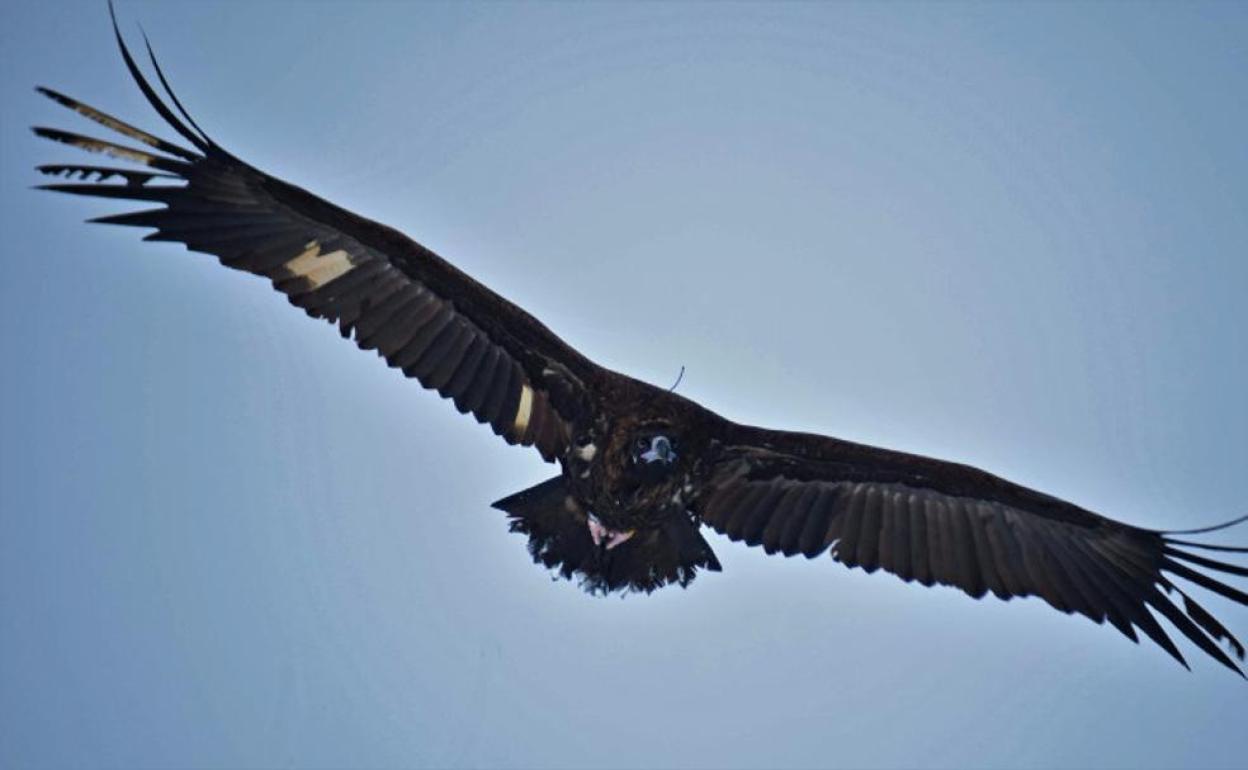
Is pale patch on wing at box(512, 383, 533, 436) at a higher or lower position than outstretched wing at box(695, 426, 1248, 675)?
lower

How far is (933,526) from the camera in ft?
29.8

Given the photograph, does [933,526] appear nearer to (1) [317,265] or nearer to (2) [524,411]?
(2) [524,411]

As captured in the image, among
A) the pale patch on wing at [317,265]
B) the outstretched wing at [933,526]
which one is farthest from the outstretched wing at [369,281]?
the outstretched wing at [933,526]

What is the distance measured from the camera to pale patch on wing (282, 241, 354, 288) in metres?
8.20

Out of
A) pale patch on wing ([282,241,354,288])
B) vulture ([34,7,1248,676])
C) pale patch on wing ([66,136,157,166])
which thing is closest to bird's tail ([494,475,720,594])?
vulture ([34,7,1248,676])

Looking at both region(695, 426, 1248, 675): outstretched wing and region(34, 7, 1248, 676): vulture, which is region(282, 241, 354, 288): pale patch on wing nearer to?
region(34, 7, 1248, 676): vulture

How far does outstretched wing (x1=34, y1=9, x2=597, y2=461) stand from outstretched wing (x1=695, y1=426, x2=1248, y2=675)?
125cm

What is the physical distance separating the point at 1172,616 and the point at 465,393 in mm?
4478

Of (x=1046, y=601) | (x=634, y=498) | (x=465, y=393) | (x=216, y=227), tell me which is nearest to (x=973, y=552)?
(x=1046, y=601)

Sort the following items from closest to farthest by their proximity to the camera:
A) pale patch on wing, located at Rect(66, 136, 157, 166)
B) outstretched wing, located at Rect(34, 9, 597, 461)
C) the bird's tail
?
pale patch on wing, located at Rect(66, 136, 157, 166) < outstretched wing, located at Rect(34, 9, 597, 461) < the bird's tail

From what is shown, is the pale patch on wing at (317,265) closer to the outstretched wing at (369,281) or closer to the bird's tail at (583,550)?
the outstretched wing at (369,281)

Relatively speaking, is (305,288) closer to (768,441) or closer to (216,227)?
(216,227)

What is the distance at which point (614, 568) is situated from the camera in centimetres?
864

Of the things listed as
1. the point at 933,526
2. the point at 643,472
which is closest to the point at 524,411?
the point at 643,472
